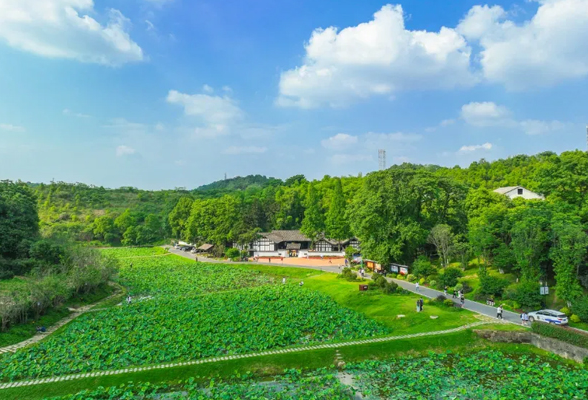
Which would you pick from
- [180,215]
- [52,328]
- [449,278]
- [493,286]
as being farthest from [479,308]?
[180,215]

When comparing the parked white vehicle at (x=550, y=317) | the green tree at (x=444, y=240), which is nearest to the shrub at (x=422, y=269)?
the green tree at (x=444, y=240)

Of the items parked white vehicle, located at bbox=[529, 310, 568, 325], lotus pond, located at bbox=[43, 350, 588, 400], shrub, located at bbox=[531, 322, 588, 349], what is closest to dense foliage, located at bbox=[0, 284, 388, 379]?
lotus pond, located at bbox=[43, 350, 588, 400]

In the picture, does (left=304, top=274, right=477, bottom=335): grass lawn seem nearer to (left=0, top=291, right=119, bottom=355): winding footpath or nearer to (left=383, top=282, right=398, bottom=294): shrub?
(left=383, top=282, right=398, bottom=294): shrub

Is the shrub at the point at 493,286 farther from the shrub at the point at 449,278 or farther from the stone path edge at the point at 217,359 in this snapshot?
the stone path edge at the point at 217,359

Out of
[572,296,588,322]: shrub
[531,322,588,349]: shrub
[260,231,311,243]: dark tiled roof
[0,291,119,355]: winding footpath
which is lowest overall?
[0,291,119,355]: winding footpath

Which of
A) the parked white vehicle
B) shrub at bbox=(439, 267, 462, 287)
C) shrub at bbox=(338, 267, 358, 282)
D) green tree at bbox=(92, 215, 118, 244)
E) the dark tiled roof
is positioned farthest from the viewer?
green tree at bbox=(92, 215, 118, 244)

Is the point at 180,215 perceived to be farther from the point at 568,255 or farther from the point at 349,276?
the point at 568,255
